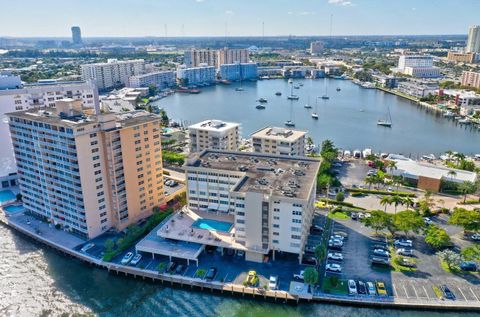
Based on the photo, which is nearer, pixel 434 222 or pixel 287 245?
pixel 287 245

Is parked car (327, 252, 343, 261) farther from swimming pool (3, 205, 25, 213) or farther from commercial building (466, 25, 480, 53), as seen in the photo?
commercial building (466, 25, 480, 53)

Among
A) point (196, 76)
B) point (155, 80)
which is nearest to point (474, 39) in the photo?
point (196, 76)

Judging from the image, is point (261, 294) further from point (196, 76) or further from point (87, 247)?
point (196, 76)

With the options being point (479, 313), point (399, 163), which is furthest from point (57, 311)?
point (399, 163)

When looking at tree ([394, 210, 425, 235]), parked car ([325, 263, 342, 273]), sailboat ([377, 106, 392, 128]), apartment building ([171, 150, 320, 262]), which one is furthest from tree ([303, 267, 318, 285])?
sailboat ([377, 106, 392, 128])

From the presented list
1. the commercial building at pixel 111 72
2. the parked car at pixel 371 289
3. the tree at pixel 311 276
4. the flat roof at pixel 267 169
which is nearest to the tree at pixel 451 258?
the parked car at pixel 371 289

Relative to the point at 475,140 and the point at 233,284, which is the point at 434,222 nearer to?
the point at 233,284
